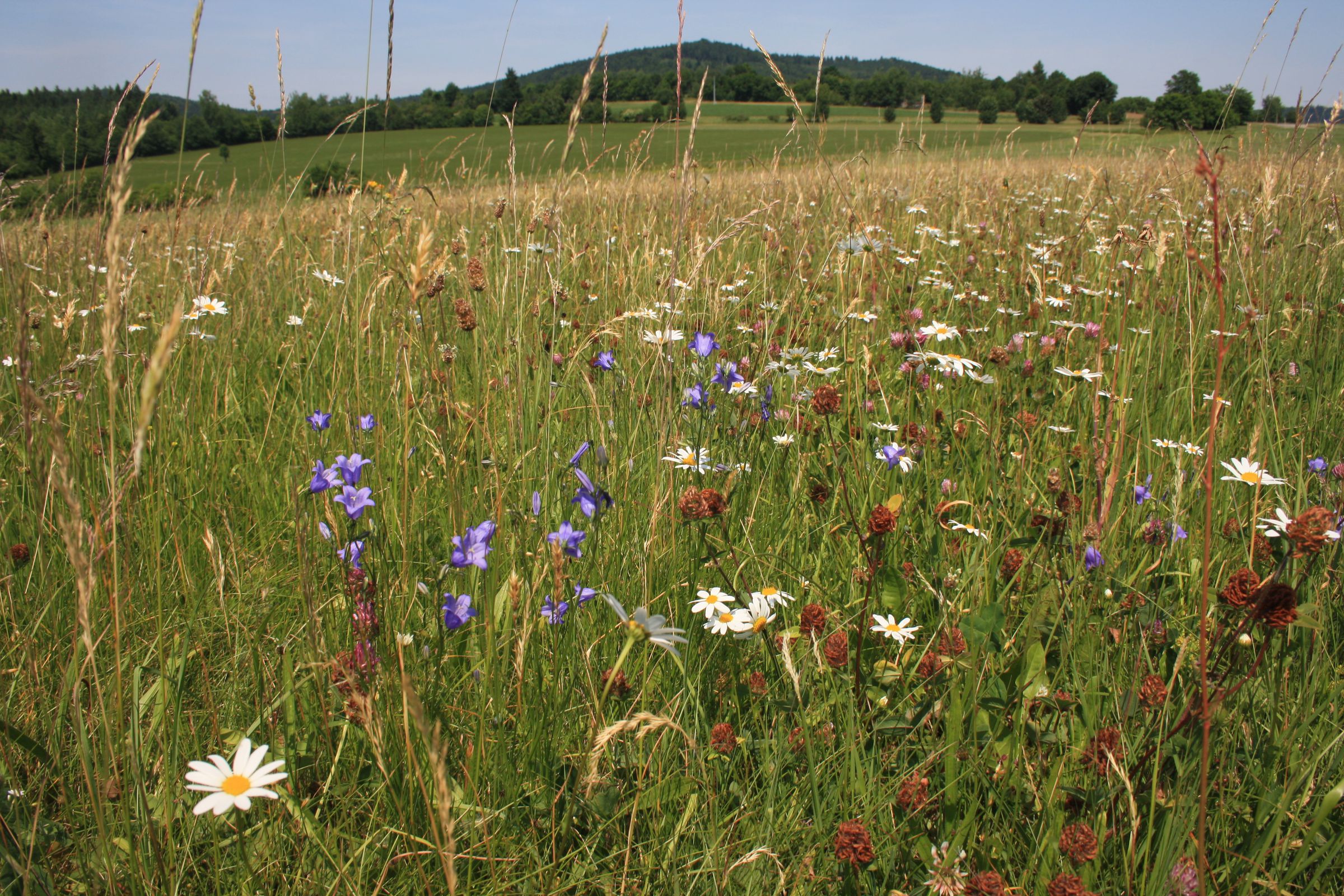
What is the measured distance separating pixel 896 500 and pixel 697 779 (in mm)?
531

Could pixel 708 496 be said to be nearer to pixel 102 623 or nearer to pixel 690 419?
pixel 690 419

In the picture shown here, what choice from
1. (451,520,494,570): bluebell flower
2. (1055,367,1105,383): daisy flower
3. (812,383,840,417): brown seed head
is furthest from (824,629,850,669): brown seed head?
(1055,367,1105,383): daisy flower

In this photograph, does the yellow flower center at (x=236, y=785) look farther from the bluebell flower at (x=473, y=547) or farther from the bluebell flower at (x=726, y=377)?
the bluebell flower at (x=726, y=377)

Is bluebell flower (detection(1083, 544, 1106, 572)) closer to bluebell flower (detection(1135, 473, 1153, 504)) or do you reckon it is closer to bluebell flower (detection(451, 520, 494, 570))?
bluebell flower (detection(1135, 473, 1153, 504))

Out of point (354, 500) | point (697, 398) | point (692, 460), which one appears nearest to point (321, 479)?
point (354, 500)

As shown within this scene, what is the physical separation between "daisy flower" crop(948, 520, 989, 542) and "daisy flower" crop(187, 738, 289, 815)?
1260 millimetres

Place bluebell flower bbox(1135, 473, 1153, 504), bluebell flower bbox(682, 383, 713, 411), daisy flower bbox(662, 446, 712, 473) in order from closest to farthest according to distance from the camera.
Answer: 1. bluebell flower bbox(1135, 473, 1153, 504)
2. daisy flower bbox(662, 446, 712, 473)
3. bluebell flower bbox(682, 383, 713, 411)

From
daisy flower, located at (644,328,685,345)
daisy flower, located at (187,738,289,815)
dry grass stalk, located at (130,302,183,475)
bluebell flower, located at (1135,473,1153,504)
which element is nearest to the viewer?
dry grass stalk, located at (130,302,183,475)

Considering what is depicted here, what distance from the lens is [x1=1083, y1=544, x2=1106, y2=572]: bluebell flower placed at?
1244mm

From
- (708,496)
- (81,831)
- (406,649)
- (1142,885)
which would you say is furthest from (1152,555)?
(81,831)

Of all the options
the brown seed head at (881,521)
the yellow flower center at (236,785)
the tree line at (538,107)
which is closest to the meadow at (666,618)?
the yellow flower center at (236,785)

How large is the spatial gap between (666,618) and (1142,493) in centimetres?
110

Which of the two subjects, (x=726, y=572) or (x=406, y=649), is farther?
(x=726, y=572)

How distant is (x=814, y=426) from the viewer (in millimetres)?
2006
